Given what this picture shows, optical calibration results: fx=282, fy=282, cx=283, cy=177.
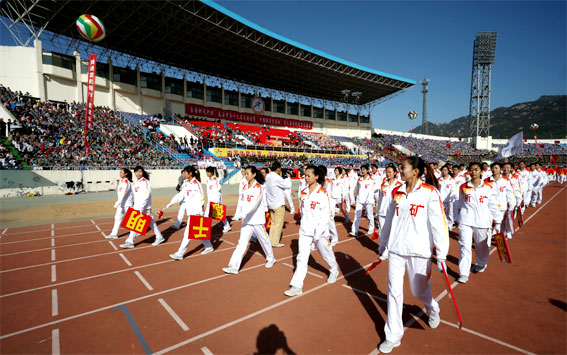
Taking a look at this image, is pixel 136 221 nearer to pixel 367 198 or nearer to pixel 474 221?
pixel 367 198

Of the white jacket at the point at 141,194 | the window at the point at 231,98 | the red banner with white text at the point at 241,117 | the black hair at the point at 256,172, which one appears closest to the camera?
the black hair at the point at 256,172

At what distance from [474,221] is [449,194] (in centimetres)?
528

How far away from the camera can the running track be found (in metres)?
3.42

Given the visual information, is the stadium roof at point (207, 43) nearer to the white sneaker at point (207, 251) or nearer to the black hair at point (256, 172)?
the black hair at point (256, 172)

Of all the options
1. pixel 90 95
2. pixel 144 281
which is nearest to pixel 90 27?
pixel 90 95

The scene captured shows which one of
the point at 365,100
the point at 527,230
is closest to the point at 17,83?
the point at 527,230

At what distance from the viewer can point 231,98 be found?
43.5 metres

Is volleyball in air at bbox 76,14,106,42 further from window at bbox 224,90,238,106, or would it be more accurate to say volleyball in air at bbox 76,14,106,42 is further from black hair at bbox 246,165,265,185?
black hair at bbox 246,165,265,185

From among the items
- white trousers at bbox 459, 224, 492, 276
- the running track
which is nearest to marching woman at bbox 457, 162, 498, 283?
white trousers at bbox 459, 224, 492, 276

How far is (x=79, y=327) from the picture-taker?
12.5 ft

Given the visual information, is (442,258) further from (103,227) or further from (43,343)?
(103,227)

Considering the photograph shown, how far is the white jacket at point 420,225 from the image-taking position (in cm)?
320

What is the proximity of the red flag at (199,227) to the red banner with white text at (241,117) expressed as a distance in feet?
117

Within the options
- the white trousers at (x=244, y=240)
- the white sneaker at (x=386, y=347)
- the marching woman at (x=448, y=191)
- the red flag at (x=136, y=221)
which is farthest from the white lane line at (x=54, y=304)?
the marching woman at (x=448, y=191)
